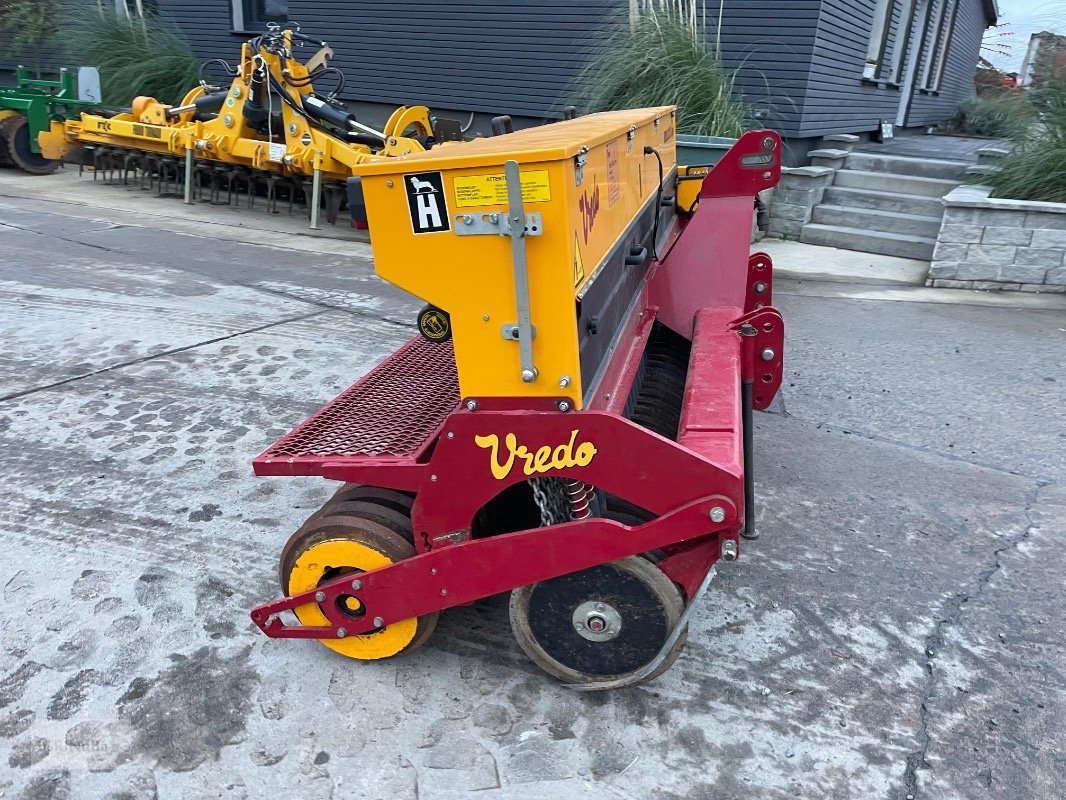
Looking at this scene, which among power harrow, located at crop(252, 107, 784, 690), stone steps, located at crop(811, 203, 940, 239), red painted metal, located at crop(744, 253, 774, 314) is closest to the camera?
power harrow, located at crop(252, 107, 784, 690)

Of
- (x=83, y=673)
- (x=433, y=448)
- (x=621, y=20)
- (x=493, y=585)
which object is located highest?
(x=621, y=20)

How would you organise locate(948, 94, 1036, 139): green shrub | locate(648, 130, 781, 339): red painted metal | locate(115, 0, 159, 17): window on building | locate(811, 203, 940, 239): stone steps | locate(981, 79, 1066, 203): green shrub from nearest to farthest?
locate(648, 130, 781, 339): red painted metal < locate(981, 79, 1066, 203): green shrub < locate(811, 203, 940, 239): stone steps < locate(115, 0, 159, 17): window on building < locate(948, 94, 1036, 139): green shrub

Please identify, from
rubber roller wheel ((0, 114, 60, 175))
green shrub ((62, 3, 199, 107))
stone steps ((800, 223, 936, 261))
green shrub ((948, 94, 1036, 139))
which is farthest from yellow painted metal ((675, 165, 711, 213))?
green shrub ((948, 94, 1036, 139))

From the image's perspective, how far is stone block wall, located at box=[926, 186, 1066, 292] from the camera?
6.41 m

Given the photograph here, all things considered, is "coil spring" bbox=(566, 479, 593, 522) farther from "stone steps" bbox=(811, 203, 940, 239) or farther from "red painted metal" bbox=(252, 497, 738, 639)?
"stone steps" bbox=(811, 203, 940, 239)

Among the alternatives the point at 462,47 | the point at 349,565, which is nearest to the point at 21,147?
the point at 462,47

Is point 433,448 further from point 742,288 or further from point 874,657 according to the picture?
point 742,288

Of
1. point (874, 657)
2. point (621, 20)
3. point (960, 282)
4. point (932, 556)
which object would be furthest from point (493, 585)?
point (621, 20)

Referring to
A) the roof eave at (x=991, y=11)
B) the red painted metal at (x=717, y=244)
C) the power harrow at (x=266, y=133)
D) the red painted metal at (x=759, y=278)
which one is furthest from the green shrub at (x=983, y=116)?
the red painted metal at (x=717, y=244)

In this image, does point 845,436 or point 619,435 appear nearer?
point 619,435

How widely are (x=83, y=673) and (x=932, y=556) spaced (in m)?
2.89

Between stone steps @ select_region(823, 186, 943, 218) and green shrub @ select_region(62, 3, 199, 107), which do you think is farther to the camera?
green shrub @ select_region(62, 3, 199, 107)

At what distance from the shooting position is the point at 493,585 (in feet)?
7.20

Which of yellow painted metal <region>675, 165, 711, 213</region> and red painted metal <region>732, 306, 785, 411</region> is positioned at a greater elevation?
yellow painted metal <region>675, 165, 711, 213</region>
